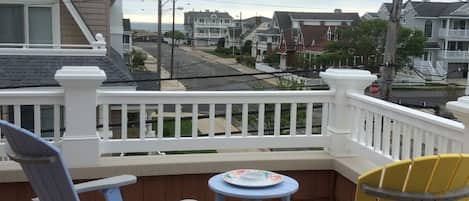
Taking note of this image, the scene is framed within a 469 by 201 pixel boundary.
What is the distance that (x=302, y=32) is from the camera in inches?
1356

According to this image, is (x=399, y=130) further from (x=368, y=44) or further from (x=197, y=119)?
(x=368, y=44)

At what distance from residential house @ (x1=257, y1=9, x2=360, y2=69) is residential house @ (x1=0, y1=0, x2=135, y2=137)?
62.1ft

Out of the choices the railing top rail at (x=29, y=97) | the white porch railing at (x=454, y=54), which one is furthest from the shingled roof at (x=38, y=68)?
the white porch railing at (x=454, y=54)

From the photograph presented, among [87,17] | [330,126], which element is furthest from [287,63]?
[330,126]

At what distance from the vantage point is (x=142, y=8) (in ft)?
114

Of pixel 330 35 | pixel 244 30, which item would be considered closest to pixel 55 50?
pixel 330 35

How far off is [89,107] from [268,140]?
1.47m

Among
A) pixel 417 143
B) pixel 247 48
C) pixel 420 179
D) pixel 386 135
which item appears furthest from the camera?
pixel 247 48

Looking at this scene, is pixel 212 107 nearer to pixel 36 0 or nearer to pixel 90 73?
pixel 90 73

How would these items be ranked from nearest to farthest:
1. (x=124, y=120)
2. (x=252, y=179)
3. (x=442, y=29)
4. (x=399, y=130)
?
(x=252, y=179) → (x=399, y=130) → (x=124, y=120) → (x=442, y=29)

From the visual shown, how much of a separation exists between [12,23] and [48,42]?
72 centimetres

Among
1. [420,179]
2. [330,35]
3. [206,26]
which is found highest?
[206,26]

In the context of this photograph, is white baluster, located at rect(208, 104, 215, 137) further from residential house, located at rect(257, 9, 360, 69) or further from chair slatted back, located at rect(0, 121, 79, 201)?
residential house, located at rect(257, 9, 360, 69)

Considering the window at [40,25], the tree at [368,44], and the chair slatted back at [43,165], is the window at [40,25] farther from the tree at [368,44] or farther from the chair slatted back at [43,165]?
the tree at [368,44]
